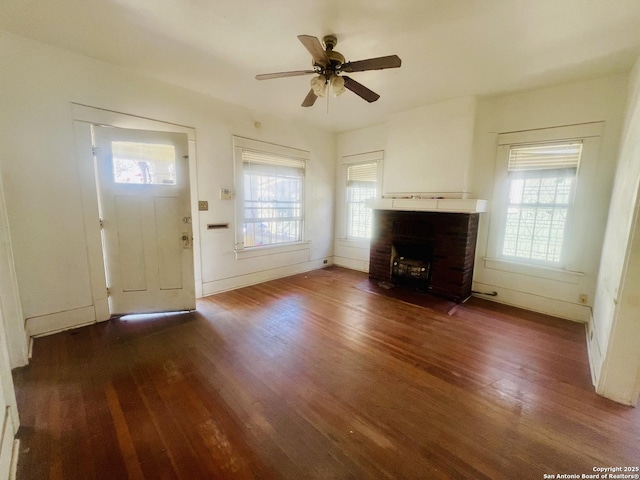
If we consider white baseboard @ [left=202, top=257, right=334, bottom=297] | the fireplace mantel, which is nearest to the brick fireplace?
the fireplace mantel

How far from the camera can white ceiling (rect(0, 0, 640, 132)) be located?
1.92 metres

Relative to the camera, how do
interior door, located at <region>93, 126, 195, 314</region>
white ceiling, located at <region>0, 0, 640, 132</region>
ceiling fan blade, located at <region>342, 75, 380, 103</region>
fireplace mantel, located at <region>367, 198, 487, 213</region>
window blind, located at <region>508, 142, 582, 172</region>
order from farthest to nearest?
1. fireplace mantel, located at <region>367, 198, 487, 213</region>
2. window blind, located at <region>508, 142, 582, 172</region>
3. interior door, located at <region>93, 126, 195, 314</region>
4. ceiling fan blade, located at <region>342, 75, 380, 103</region>
5. white ceiling, located at <region>0, 0, 640, 132</region>

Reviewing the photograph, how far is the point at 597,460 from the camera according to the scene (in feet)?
4.65

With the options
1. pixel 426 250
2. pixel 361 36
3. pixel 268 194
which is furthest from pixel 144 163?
pixel 426 250

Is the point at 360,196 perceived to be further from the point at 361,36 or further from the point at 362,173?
the point at 361,36

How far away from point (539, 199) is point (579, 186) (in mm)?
390

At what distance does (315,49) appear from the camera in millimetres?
1949

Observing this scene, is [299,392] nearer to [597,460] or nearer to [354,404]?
[354,404]

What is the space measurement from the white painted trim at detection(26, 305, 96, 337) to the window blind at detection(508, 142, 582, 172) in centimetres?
567

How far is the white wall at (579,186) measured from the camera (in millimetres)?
2887

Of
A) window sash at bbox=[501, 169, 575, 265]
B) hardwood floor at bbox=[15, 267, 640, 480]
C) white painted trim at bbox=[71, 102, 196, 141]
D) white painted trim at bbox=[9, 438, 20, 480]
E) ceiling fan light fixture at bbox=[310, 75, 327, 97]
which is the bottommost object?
hardwood floor at bbox=[15, 267, 640, 480]

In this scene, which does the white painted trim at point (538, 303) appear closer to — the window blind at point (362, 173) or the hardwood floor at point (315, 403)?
the hardwood floor at point (315, 403)

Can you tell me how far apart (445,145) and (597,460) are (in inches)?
140

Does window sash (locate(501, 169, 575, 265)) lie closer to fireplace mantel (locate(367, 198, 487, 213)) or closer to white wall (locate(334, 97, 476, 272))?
fireplace mantel (locate(367, 198, 487, 213))
